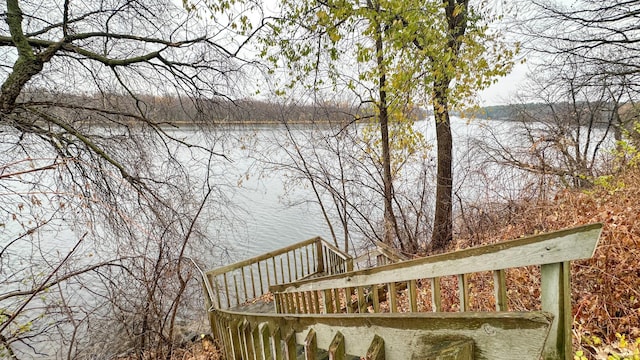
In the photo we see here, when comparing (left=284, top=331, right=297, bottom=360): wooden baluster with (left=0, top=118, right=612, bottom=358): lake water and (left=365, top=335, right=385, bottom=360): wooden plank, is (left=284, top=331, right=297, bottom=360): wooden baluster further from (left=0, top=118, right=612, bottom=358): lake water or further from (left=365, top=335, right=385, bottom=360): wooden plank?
(left=0, top=118, right=612, bottom=358): lake water

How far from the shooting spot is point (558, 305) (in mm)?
938

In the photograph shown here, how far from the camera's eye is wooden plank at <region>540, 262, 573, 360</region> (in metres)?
0.87

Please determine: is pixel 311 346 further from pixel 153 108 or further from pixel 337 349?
pixel 153 108

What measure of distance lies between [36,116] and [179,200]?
6.79ft

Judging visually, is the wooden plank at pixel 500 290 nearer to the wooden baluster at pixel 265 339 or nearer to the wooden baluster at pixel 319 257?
the wooden baluster at pixel 265 339

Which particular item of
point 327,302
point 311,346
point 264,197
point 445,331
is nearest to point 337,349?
point 311,346

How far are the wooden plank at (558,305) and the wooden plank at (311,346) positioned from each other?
0.95 metres

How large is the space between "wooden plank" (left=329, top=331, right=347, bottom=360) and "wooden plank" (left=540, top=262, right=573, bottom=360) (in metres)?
0.73

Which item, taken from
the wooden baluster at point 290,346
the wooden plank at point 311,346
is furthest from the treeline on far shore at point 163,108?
the wooden plank at point 311,346

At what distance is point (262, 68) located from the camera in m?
4.87

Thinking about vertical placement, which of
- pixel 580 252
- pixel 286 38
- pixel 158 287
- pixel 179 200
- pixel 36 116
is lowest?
pixel 158 287

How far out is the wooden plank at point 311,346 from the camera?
146 cm

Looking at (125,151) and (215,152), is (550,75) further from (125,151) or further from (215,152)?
(125,151)

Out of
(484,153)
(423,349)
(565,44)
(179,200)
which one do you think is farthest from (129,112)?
(565,44)
